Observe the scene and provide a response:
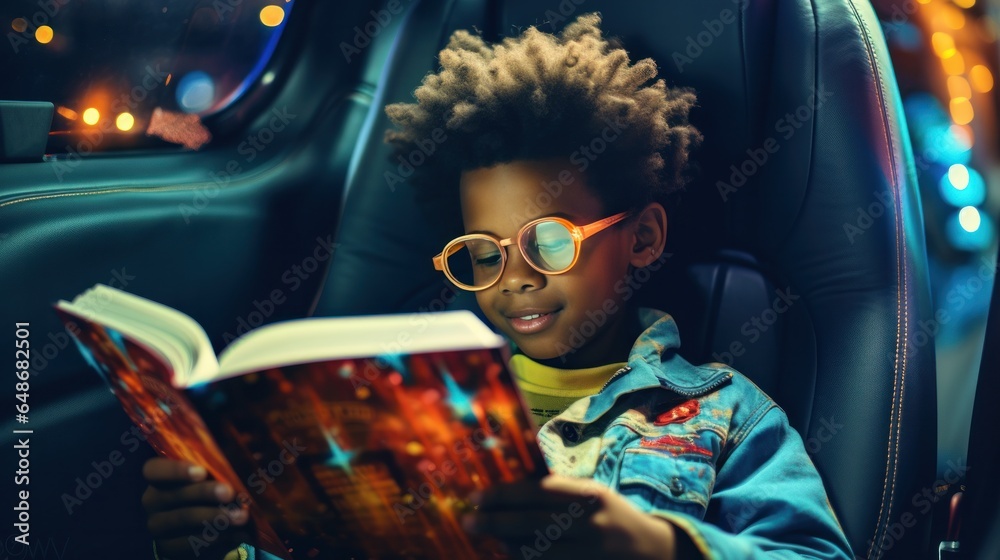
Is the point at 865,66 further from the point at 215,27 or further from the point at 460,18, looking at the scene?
the point at 215,27

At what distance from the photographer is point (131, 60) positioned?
59.6 inches

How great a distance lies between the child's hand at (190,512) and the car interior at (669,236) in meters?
0.42

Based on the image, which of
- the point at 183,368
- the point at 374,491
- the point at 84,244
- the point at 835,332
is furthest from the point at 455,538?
the point at 84,244

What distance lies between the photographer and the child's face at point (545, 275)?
1.07 meters

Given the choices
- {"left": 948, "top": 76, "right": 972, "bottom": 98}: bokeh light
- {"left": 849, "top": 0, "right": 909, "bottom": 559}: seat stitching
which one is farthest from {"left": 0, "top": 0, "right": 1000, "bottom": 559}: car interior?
{"left": 948, "top": 76, "right": 972, "bottom": 98}: bokeh light

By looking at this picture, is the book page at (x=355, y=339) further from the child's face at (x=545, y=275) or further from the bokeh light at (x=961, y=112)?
the bokeh light at (x=961, y=112)

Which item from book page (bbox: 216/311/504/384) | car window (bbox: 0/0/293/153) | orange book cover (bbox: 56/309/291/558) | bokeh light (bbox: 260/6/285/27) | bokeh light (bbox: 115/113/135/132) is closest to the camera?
book page (bbox: 216/311/504/384)

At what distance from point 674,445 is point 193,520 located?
472 millimetres

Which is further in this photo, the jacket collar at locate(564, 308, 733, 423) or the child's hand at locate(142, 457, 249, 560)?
the jacket collar at locate(564, 308, 733, 423)

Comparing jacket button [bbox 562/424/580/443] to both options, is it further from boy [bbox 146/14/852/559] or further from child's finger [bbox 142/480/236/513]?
child's finger [bbox 142/480/236/513]

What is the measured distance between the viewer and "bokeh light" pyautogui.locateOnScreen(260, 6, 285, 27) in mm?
1634

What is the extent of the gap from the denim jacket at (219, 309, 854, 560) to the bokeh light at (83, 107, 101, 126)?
0.78 meters

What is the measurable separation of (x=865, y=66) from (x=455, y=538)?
2.28 ft

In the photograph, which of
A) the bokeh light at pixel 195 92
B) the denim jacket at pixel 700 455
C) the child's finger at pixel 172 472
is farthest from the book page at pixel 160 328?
the bokeh light at pixel 195 92
